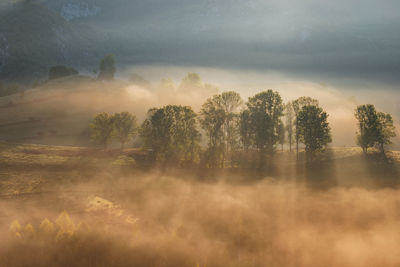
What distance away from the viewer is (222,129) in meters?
81.8

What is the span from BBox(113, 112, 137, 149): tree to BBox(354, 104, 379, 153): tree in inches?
2961

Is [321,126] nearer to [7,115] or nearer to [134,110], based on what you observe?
[134,110]

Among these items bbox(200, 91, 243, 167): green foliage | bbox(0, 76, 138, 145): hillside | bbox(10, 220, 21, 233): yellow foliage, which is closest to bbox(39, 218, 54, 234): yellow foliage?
bbox(10, 220, 21, 233): yellow foliage

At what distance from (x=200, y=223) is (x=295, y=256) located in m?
13.5

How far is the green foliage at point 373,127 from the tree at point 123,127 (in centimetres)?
7534

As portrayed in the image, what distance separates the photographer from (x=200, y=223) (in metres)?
35.9

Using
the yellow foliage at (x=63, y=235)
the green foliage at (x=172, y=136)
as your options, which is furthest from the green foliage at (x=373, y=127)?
the yellow foliage at (x=63, y=235)

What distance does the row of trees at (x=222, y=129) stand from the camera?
69.8 meters

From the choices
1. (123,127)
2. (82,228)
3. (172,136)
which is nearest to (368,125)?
(172,136)

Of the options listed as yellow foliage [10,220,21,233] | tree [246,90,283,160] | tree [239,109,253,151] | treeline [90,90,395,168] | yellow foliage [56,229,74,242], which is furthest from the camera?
tree [239,109,253,151]

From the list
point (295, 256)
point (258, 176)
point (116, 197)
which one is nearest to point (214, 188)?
point (258, 176)

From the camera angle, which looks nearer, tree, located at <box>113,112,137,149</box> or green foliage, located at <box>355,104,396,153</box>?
green foliage, located at <box>355,104,396,153</box>

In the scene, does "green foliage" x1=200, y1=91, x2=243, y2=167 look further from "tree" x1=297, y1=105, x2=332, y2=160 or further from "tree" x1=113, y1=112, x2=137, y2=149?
"tree" x1=113, y1=112, x2=137, y2=149

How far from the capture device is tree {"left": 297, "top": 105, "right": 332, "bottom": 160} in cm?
6806
